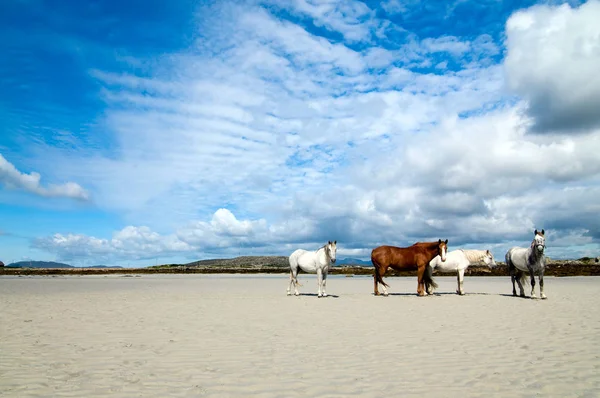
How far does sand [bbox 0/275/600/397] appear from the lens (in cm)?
645

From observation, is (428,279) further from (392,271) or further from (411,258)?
(392,271)

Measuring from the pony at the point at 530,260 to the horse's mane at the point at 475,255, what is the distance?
127 inches

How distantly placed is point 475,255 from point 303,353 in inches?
745

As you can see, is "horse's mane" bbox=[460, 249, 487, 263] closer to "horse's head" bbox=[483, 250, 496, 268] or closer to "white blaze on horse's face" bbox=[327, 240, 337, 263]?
"horse's head" bbox=[483, 250, 496, 268]

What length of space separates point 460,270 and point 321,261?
7.51 m

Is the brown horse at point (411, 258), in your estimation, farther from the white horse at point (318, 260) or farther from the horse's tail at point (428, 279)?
the white horse at point (318, 260)

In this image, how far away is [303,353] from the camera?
8.67 meters

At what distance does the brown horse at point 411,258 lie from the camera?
21.9m

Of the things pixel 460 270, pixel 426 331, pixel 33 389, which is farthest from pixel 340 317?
pixel 460 270

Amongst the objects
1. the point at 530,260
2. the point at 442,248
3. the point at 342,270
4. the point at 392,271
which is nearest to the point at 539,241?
the point at 530,260

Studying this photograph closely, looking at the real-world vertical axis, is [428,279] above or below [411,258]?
below

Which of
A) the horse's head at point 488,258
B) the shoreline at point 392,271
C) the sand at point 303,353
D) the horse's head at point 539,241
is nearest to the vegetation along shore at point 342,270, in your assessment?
the shoreline at point 392,271

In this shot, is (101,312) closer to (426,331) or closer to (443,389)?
(426,331)

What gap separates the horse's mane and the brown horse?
10.4 feet
